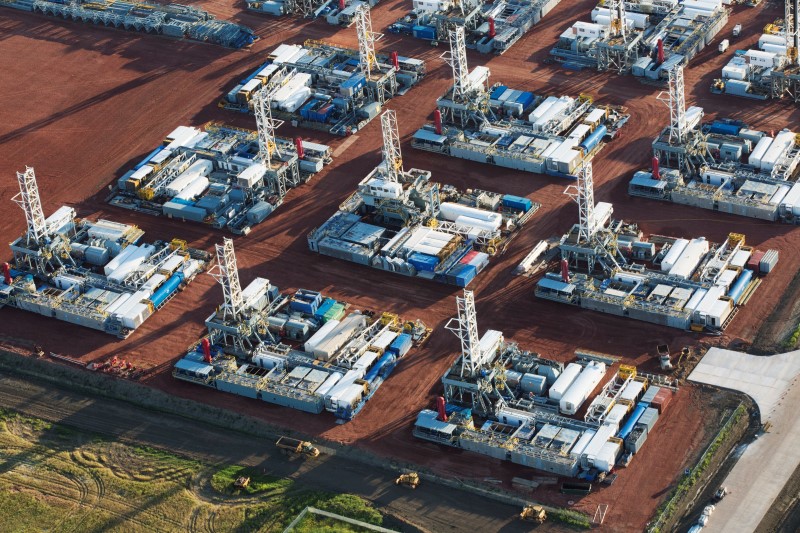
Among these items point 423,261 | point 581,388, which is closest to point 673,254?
point 581,388

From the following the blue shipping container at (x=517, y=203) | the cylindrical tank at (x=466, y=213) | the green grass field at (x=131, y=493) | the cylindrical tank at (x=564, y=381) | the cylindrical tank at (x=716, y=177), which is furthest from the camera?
the blue shipping container at (x=517, y=203)

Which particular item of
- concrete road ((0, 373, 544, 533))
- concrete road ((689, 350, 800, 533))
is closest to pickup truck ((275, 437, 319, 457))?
concrete road ((0, 373, 544, 533))

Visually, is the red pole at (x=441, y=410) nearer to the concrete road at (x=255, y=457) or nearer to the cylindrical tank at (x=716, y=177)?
the concrete road at (x=255, y=457)

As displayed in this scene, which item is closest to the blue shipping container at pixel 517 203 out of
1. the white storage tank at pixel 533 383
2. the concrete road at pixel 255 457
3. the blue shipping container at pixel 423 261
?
the blue shipping container at pixel 423 261

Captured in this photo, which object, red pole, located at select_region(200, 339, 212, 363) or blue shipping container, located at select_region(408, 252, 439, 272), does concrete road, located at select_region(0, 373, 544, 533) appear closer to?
red pole, located at select_region(200, 339, 212, 363)

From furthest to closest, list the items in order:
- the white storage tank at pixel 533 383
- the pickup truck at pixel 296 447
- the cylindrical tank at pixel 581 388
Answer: the white storage tank at pixel 533 383 → the pickup truck at pixel 296 447 → the cylindrical tank at pixel 581 388

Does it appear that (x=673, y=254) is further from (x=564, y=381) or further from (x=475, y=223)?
(x=564, y=381)
